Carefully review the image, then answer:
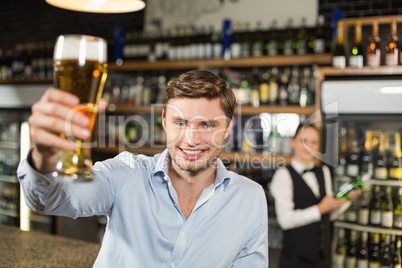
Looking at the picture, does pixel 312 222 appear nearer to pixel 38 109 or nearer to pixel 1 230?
pixel 1 230

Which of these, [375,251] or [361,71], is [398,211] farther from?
[361,71]

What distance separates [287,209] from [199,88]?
167 cm

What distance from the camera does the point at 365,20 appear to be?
300 cm

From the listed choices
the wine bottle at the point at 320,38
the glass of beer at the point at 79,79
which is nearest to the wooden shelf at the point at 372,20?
the wine bottle at the point at 320,38

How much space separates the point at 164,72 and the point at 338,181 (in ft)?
6.59

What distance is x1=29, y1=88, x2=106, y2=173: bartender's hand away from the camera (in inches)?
24.0

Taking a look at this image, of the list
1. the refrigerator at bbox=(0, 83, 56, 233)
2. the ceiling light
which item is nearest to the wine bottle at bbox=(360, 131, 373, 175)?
the ceiling light

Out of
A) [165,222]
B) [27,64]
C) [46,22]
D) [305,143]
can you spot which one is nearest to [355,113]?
[305,143]

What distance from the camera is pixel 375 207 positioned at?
3.07 m

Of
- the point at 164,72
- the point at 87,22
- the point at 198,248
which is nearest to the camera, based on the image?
the point at 198,248

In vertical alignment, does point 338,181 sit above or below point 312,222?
above

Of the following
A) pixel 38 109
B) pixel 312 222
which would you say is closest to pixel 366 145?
pixel 312 222

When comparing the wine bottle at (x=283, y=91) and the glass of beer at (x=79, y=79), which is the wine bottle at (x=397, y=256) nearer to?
the wine bottle at (x=283, y=91)

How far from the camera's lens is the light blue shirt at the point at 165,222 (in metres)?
1.24
